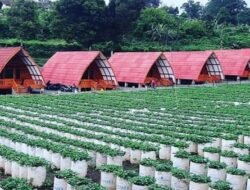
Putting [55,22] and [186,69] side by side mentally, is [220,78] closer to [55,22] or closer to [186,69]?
[186,69]

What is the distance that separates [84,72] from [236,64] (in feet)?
69.2

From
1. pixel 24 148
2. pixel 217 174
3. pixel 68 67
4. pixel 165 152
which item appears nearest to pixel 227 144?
pixel 165 152

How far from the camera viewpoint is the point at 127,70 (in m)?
48.3

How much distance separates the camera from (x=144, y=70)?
151ft

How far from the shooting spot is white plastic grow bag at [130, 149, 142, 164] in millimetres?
14575

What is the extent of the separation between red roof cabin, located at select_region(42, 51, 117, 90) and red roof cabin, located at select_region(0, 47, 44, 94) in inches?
130

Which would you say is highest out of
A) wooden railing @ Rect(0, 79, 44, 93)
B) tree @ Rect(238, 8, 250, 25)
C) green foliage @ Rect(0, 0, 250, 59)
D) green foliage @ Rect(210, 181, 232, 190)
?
tree @ Rect(238, 8, 250, 25)

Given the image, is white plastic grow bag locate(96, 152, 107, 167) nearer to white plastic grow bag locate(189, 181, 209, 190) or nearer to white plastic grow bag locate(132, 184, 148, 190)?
white plastic grow bag locate(132, 184, 148, 190)

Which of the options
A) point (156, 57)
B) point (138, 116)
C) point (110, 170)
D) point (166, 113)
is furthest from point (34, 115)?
point (156, 57)

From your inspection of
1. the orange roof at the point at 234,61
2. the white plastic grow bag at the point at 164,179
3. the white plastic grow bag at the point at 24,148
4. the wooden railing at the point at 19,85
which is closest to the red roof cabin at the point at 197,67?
the orange roof at the point at 234,61

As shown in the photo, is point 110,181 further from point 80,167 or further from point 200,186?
point 200,186

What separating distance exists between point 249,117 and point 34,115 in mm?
10473

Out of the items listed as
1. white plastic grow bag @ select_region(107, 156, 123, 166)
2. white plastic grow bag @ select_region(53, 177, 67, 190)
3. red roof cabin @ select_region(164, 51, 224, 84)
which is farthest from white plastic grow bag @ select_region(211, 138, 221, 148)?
red roof cabin @ select_region(164, 51, 224, 84)

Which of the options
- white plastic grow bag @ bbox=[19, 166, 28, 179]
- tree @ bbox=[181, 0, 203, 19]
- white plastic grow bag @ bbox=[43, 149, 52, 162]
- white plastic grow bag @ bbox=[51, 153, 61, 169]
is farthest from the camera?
tree @ bbox=[181, 0, 203, 19]
